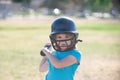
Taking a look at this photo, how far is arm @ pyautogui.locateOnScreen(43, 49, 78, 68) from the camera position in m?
3.60

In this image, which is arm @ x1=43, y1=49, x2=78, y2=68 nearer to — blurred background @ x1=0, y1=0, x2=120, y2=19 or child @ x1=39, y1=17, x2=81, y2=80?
child @ x1=39, y1=17, x2=81, y2=80

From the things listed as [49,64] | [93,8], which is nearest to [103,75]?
[49,64]

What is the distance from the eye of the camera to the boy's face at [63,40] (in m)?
3.58

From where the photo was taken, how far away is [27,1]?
82375 mm

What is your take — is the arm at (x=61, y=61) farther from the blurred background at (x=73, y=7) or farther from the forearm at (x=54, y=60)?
the blurred background at (x=73, y=7)

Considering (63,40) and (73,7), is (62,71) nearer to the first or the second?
(63,40)

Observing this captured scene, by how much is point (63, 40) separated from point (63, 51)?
0.52 ft

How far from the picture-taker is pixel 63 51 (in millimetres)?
3689

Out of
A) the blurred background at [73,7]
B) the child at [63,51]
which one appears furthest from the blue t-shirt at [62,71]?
the blurred background at [73,7]

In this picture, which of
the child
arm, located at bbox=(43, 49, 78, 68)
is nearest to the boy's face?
the child

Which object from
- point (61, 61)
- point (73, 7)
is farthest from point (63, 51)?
point (73, 7)

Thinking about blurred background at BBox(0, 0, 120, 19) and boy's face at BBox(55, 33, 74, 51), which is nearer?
boy's face at BBox(55, 33, 74, 51)

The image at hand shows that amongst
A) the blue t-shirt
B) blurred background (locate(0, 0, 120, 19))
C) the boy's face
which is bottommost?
blurred background (locate(0, 0, 120, 19))

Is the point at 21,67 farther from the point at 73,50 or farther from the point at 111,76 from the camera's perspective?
the point at 73,50
